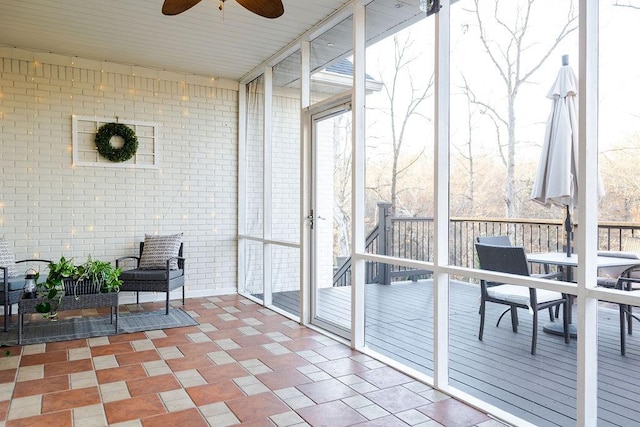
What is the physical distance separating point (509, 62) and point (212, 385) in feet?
9.14

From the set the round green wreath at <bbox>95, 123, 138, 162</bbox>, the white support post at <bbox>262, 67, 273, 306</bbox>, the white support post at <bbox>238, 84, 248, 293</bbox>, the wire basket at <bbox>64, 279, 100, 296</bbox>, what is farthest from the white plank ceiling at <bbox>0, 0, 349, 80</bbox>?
the wire basket at <bbox>64, 279, 100, 296</bbox>

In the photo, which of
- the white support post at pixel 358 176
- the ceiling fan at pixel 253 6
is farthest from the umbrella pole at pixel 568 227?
the ceiling fan at pixel 253 6

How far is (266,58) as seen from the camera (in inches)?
222

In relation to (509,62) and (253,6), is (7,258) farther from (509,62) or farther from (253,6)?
(509,62)

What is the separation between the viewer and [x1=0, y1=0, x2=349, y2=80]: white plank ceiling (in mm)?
4195

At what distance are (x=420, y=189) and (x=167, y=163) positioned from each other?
149 inches

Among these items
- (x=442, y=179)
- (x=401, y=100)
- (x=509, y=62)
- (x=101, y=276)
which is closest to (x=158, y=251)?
(x=101, y=276)

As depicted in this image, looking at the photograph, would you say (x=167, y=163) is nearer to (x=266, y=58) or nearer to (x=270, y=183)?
(x=270, y=183)

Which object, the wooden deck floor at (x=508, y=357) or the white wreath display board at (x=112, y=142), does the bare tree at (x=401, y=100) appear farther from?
the white wreath display board at (x=112, y=142)

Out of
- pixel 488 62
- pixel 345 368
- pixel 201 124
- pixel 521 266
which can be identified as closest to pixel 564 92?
pixel 488 62

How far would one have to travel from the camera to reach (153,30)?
4738mm

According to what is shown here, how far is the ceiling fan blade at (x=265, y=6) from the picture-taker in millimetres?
2988

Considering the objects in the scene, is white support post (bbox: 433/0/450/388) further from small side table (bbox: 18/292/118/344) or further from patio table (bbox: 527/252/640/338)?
small side table (bbox: 18/292/118/344)

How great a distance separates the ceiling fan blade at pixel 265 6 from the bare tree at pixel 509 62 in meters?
1.30
